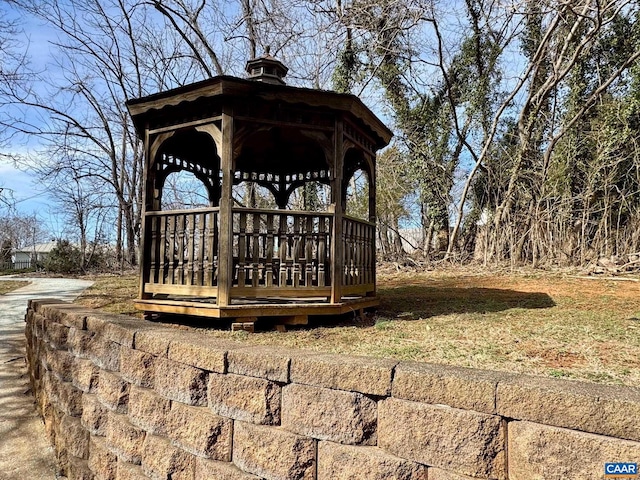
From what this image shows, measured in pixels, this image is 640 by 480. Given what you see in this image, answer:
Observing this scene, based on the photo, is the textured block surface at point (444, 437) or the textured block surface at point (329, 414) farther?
the textured block surface at point (329, 414)

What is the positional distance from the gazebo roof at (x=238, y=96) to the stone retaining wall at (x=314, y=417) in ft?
7.04

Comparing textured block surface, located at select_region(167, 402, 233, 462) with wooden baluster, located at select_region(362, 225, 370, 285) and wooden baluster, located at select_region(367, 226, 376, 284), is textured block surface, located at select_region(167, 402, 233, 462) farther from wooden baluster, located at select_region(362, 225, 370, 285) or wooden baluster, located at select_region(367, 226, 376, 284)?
wooden baluster, located at select_region(367, 226, 376, 284)

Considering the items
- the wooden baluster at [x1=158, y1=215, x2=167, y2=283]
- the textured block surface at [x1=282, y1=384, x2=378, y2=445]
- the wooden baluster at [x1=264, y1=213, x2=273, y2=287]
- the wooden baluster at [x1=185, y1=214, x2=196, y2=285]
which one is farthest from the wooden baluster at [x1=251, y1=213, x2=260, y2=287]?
the textured block surface at [x1=282, y1=384, x2=378, y2=445]

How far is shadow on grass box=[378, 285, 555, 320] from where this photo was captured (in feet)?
15.1

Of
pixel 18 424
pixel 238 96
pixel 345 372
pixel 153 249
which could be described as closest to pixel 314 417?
pixel 345 372

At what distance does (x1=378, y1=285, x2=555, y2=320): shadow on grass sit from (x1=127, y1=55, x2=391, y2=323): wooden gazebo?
52cm

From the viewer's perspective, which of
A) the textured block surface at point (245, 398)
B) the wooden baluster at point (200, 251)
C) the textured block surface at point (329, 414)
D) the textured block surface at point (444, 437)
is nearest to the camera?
the textured block surface at point (444, 437)

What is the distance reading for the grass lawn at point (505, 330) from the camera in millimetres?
2557

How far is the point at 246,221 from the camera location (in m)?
3.93

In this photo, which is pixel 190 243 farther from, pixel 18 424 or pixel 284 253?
pixel 18 424

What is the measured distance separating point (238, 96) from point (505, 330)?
311cm

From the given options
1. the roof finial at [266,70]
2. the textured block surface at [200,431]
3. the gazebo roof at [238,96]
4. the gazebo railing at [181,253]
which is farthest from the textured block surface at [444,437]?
the roof finial at [266,70]

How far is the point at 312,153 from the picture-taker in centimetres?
606

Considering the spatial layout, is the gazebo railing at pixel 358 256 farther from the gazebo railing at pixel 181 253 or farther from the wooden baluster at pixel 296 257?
the gazebo railing at pixel 181 253
